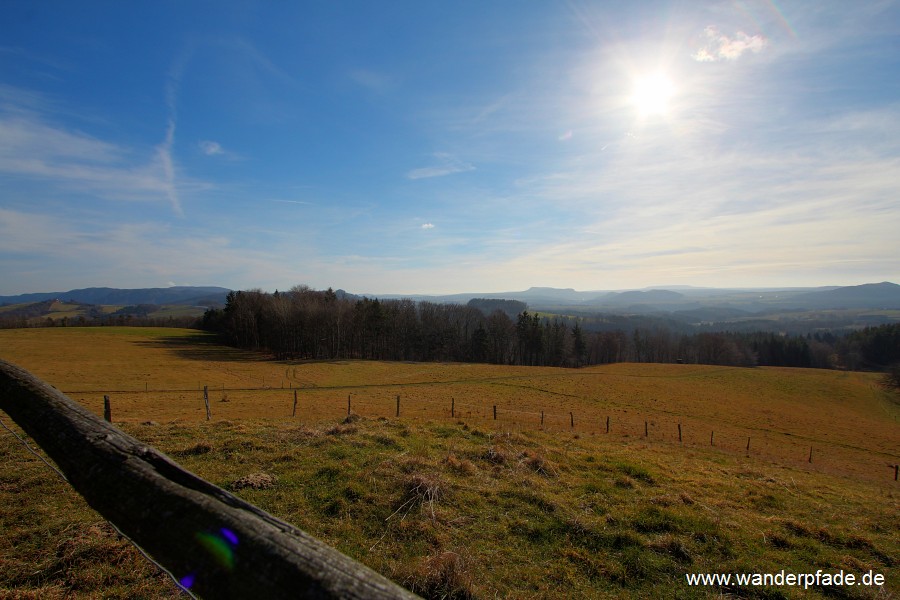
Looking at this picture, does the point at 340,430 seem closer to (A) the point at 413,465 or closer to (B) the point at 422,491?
(A) the point at 413,465

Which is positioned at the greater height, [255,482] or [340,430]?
[255,482]

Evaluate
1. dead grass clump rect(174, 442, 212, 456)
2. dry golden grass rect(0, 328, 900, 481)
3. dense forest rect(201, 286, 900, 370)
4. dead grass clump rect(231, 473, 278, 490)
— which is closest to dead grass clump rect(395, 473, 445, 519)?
dead grass clump rect(231, 473, 278, 490)

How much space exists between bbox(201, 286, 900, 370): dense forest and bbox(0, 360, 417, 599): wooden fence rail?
66903 millimetres

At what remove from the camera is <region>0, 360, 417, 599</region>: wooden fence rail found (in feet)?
4.31

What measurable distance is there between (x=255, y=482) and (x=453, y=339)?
2692 inches

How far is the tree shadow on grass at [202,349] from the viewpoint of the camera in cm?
5953

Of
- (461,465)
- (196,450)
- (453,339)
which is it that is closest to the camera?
(461,465)

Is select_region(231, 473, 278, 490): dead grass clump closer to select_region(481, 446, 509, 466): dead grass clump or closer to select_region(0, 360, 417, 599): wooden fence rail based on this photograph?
select_region(481, 446, 509, 466): dead grass clump

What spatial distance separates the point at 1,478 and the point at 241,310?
7123 centimetres

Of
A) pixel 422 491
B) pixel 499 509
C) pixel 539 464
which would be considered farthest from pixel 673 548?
pixel 422 491

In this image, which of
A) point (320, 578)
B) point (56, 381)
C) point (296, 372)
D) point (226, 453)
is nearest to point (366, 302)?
point (296, 372)

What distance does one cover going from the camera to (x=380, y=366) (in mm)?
57594

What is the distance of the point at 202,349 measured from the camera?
6650 cm

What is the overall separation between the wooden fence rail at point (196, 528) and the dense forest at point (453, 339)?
6690 cm
